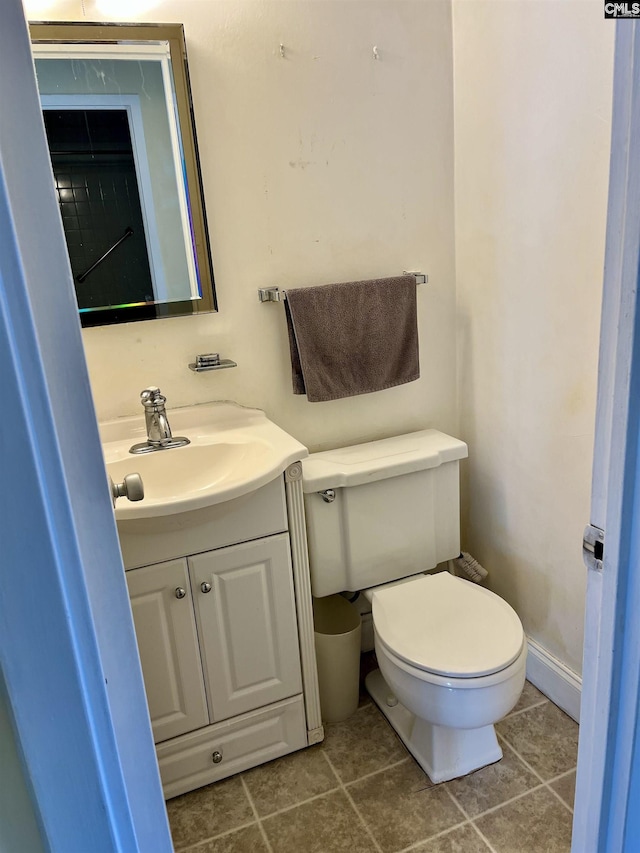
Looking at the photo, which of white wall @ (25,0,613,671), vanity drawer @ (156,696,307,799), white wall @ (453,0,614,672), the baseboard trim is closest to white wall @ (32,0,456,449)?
white wall @ (25,0,613,671)

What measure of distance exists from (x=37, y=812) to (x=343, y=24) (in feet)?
6.13

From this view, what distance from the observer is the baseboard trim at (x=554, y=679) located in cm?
177

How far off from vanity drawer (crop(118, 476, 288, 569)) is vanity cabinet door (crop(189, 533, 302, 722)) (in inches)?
1.2

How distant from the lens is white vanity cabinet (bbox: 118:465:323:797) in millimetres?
1477

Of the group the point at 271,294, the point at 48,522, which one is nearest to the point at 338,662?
the point at 271,294

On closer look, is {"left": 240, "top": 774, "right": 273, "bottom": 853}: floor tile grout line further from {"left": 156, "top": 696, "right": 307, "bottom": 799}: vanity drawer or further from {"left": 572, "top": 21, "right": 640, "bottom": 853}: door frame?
{"left": 572, "top": 21, "right": 640, "bottom": 853}: door frame

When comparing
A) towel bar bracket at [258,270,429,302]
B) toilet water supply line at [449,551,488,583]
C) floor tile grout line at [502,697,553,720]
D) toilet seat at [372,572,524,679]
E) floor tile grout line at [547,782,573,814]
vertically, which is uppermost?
towel bar bracket at [258,270,429,302]

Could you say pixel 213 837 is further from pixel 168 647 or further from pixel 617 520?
pixel 617 520

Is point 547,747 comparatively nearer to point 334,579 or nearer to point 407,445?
point 334,579

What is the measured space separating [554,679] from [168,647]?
1.13 meters

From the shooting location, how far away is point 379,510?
180cm

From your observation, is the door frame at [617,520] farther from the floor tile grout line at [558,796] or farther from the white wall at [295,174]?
the white wall at [295,174]

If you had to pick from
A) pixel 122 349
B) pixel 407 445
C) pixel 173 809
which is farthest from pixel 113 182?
pixel 173 809

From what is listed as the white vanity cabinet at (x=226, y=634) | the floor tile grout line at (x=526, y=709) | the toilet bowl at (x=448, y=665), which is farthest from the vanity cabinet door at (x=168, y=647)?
the floor tile grout line at (x=526, y=709)
